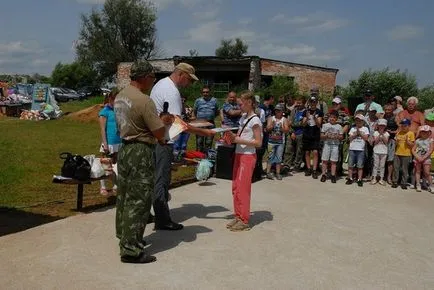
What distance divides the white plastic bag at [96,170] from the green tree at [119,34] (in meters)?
47.8

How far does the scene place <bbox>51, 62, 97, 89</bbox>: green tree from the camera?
57.3m

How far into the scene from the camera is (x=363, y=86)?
2917 cm

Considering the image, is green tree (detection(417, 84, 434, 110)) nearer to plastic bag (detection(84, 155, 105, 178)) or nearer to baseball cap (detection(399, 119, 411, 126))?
baseball cap (detection(399, 119, 411, 126))

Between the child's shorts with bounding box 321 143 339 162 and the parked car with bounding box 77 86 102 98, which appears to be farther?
the parked car with bounding box 77 86 102 98

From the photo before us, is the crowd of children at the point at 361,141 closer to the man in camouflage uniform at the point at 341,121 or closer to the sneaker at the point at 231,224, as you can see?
the man in camouflage uniform at the point at 341,121

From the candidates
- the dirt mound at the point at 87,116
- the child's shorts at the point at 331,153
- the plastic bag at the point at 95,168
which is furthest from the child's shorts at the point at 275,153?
the dirt mound at the point at 87,116

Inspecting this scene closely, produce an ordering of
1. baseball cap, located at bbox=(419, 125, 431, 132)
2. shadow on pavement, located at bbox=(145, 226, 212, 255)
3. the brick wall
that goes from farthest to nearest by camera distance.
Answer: the brick wall
baseball cap, located at bbox=(419, 125, 431, 132)
shadow on pavement, located at bbox=(145, 226, 212, 255)

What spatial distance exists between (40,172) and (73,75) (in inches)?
2152

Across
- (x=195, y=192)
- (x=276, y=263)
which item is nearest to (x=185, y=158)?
(x=195, y=192)

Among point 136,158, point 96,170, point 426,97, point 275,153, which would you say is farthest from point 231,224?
A: point 426,97

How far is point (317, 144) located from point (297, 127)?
595 mm

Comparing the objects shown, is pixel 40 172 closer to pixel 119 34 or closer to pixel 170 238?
pixel 170 238

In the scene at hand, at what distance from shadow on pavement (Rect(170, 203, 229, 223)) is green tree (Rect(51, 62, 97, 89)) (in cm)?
5195

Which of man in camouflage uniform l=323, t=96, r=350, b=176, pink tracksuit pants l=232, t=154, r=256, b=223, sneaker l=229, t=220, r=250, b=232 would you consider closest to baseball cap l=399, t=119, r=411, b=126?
man in camouflage uniform l=323, t=96, r=350, b=176
